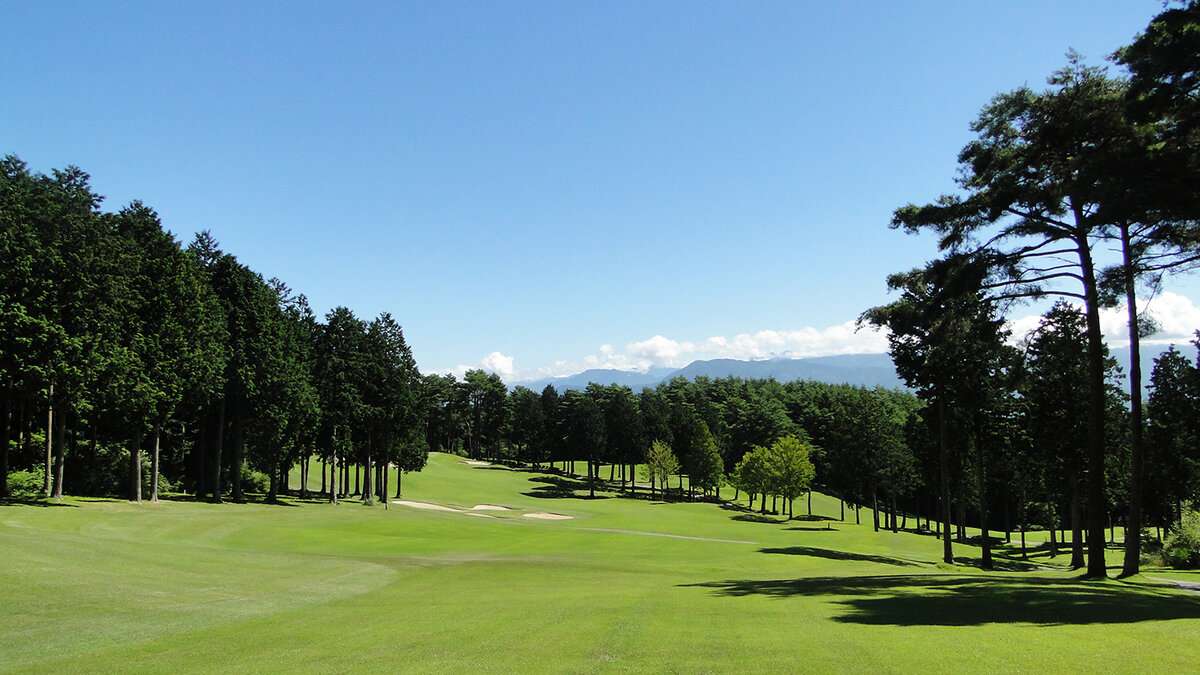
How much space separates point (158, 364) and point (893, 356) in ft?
151

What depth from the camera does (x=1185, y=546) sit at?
3256 cm

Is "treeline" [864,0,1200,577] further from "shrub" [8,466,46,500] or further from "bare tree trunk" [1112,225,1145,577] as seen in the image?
"shrub" [8,466,46,500]

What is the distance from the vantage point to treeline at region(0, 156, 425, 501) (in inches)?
1367

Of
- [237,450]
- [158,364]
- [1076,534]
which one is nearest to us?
[1076,534]

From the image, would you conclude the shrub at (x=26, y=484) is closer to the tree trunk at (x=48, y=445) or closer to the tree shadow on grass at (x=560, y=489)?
the tree trunk at (x=48, y=445)

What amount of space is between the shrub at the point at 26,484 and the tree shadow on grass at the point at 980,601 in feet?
132

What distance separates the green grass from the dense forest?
9025 millimetres

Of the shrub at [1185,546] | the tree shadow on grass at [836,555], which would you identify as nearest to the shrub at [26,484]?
the tree shadow on grass at [836,555]

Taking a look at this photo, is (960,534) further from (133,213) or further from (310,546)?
(133,213)

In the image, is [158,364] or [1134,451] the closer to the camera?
[1134,451]

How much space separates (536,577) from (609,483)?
83167mm

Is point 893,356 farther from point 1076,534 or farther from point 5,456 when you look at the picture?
point 5,456

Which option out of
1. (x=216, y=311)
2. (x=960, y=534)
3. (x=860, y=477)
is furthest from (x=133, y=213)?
(x=960, y=534)

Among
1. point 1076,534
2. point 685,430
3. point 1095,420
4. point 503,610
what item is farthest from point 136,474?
point 685,430
